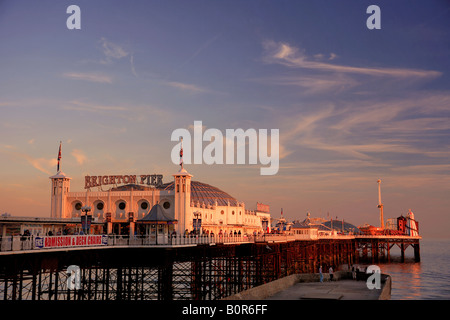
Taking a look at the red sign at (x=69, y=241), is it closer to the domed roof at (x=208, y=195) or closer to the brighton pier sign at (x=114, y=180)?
the brighton pier sign at (x=114, y=180)

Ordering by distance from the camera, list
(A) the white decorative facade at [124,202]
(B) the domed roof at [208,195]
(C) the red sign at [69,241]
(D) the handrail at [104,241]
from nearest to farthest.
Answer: (D) the handrail at [104,241] → (C) the red sign at [69,241] → (A) the white decorative facade at [124,202] → (B) the domed roof at [208,195]

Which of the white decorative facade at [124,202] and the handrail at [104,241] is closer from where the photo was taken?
the handrail at [104,241]

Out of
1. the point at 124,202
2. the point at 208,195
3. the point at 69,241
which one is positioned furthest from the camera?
the point at 208,195

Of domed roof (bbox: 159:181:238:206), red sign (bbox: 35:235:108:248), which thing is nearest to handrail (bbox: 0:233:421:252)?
red sign (bbox: 35:235:108:248)

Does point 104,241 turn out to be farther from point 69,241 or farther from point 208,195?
point 208,195

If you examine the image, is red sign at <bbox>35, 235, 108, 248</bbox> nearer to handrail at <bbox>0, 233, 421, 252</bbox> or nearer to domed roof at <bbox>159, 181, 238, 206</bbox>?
handrail at <bbox>0, 233, 421, 252</bbox>

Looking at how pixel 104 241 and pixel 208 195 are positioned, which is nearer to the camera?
pixel 104 241

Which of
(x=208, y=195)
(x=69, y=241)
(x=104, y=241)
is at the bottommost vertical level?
(x=104, y=241)

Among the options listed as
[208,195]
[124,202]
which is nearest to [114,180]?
[124,202]

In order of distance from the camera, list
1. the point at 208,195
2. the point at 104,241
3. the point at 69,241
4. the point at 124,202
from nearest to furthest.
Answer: the point at 69,241 < the point at 104,241 < the point at 124,202 < the point at 208,195

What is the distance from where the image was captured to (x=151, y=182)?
286 feet

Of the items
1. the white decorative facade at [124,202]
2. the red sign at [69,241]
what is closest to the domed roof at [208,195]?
the white decorative facade at [124,202]

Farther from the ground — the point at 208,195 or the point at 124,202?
the point at 208,195
